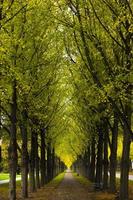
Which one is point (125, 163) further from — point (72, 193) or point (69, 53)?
point (72, 193)

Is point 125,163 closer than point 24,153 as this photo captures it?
Yes

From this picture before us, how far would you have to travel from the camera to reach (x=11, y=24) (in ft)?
64.2

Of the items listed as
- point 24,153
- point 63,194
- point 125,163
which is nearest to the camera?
point 125,163

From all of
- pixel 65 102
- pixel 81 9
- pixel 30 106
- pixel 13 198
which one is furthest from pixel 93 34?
pixel 65 102

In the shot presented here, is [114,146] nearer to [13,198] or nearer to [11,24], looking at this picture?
[13,198]

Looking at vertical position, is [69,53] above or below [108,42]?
above

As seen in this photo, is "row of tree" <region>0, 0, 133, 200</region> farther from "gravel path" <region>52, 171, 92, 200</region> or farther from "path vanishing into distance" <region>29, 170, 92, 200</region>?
"gravel path" <region>52, 171, 92, 200</region>

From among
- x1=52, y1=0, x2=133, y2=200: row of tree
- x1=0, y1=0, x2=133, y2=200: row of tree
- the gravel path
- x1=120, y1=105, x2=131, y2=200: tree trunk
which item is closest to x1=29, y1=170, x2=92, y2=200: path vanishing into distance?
the gravel path

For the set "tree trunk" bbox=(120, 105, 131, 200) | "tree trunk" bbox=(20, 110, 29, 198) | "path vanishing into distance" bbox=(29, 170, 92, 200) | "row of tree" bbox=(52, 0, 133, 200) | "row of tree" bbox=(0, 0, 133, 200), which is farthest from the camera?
"path vanishing into distance" bbox=(29, 170, 92, 200)

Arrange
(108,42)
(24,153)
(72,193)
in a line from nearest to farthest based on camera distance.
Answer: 1. (108,42)
2. (24,153)
3. (72,193)

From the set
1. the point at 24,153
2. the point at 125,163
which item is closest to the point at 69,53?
the point at 24,153

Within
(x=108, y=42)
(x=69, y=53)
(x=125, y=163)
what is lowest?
(x=125, y=163)

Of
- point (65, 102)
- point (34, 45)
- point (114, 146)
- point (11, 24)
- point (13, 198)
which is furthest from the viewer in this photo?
point (65, 102)

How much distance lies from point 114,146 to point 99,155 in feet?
27.6
